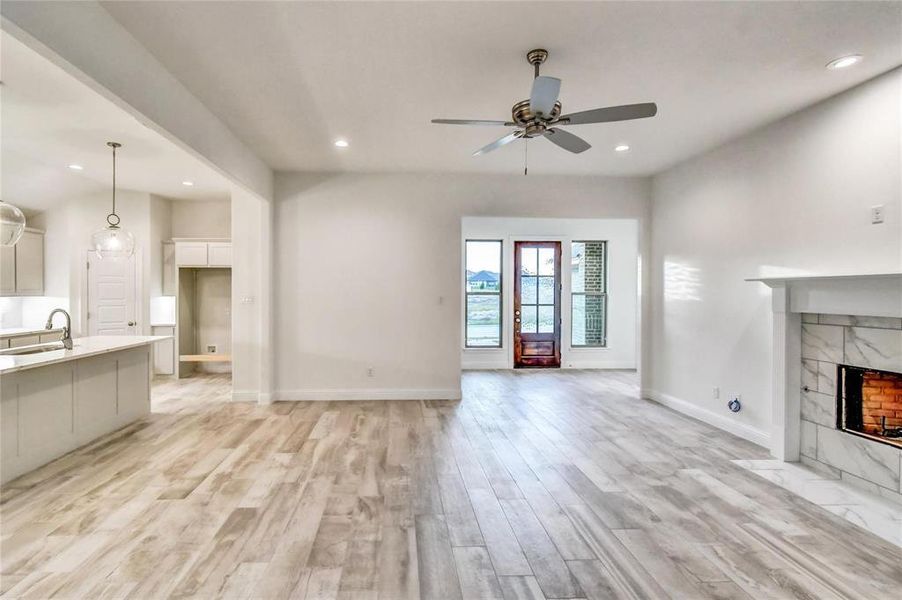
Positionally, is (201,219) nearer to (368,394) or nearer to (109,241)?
(109,241)

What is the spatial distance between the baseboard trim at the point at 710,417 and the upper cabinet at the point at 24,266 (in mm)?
8384

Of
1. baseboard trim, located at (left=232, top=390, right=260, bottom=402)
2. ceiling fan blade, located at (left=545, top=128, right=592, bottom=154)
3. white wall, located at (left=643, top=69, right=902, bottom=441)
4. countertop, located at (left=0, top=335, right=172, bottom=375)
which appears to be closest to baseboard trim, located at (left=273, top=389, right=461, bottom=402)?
baseboard trim, located at (left=232, top=390, right=260, bottom=402)

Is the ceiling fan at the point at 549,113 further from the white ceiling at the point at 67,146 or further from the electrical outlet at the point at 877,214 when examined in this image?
the white ceiling at the point at 67,146

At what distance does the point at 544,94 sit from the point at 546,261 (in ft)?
19.1

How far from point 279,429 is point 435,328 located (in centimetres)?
214

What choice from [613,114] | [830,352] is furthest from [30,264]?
[830,352]

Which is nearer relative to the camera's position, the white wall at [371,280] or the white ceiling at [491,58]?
the white ceiling at [491,58]

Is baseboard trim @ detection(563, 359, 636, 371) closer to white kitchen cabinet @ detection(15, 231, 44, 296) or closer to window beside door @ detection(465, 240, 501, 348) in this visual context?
window beside door @ detection(465, 240, 501, 348)

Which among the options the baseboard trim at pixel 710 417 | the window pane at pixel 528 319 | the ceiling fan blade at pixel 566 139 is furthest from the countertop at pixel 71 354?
the baseboard trim at pixel 710 417

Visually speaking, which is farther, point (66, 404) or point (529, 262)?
point (529, 262)

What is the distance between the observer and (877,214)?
296 centimetres

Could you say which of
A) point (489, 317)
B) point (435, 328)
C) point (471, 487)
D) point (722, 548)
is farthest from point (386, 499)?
point (489, 317)

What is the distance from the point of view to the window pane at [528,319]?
8070 mm

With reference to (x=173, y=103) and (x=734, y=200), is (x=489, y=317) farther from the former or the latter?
(x=173, y=103)
